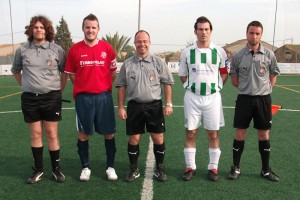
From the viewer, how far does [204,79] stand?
4113mm

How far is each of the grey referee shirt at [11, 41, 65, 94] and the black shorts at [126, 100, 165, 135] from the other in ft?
3.45

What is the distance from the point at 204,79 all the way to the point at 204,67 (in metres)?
0.15

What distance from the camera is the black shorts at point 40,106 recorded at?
161 inches

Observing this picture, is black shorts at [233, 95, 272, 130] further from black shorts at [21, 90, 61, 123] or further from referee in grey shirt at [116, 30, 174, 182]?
black shorts at [21, 90, 61, 123]

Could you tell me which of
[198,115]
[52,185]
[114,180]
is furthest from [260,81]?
[52,185]

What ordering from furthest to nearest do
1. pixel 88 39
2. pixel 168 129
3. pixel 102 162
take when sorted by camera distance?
pixel 168 129
pixel 102 162
pixel 88 39

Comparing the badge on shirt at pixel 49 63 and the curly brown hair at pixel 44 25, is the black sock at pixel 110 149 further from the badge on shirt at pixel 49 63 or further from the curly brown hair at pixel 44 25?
the curly brown hair at pixel 44 25

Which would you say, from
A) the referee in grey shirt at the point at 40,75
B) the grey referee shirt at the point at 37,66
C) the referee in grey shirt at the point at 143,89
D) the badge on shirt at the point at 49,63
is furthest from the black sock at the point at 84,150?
the badge on shirt at the point at 49,63

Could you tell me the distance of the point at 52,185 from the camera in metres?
4.20

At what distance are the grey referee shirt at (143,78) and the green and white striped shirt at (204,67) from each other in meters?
0.32

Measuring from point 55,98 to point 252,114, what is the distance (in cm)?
259

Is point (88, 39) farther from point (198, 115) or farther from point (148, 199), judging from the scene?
point (148, 199)

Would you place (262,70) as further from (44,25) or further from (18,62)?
(18,62)

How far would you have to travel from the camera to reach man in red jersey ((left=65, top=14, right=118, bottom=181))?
4.02 meters
